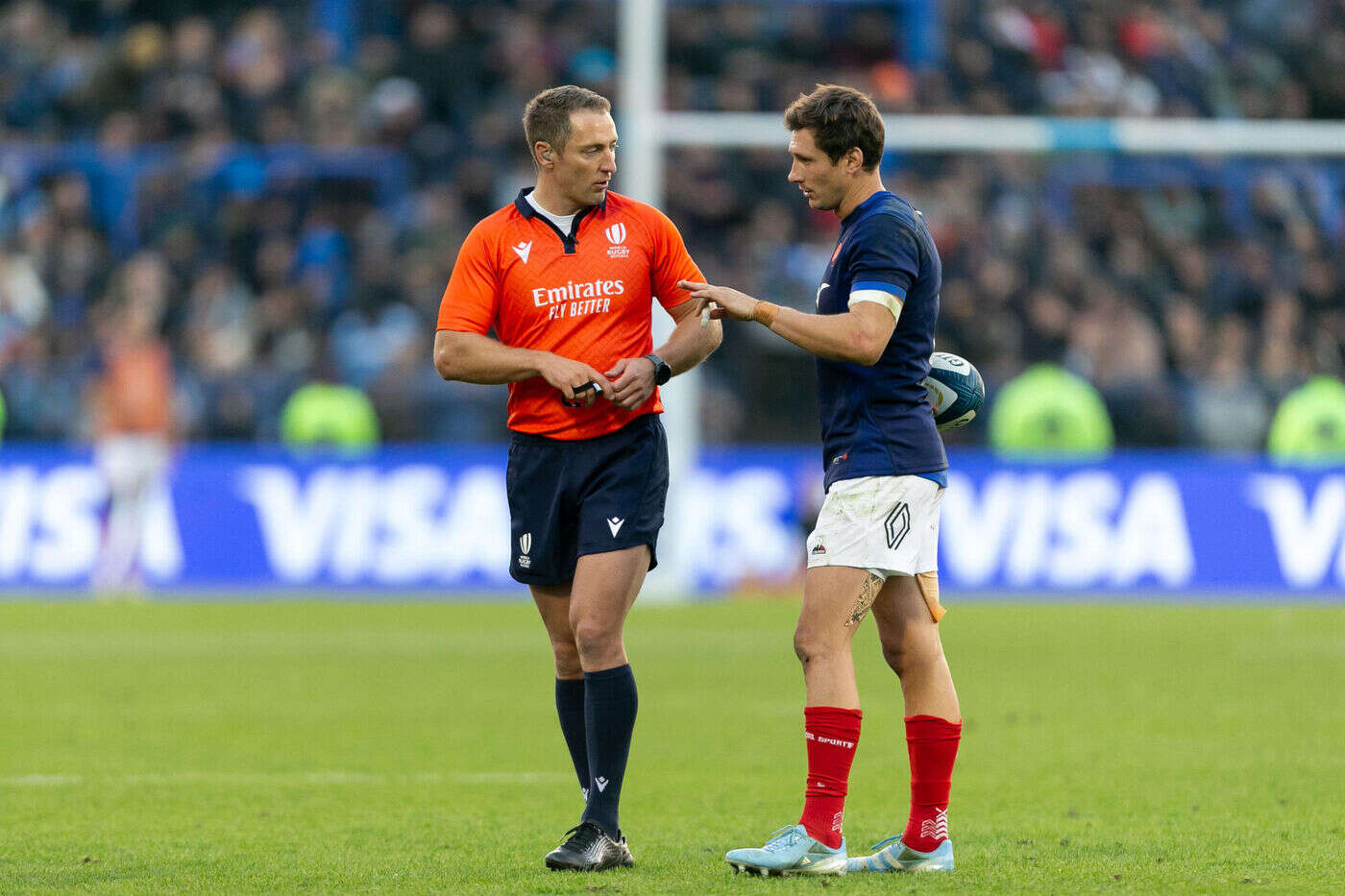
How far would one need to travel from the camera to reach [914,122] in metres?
17.1

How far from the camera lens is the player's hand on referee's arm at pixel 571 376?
5796mm

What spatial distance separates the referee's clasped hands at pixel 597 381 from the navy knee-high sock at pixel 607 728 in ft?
2.59

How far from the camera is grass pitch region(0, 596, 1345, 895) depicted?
5797 millimetres

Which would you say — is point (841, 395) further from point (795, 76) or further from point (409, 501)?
point (795, 76)

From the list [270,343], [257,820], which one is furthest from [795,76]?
[257,820]

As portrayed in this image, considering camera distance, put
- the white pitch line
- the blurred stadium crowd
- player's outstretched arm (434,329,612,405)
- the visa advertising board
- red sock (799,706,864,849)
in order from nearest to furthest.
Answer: red sock (799,706,864,849), player's outstretched arm (434,329,612,405), the white pitch line, the visa advertising board, the blurred stadium crowd

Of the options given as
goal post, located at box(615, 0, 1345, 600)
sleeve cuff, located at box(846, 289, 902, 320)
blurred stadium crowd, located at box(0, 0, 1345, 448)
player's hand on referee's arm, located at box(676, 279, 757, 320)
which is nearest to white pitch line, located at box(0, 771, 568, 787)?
player's hand on referee's arm, located at box(676, 279, 757, 320)

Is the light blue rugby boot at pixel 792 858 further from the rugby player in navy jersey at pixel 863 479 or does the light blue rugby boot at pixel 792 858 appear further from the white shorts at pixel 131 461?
the white shorts at pixel 131 461

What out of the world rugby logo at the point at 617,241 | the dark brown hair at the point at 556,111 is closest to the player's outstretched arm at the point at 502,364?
the world rugby logo at the point at 617,241

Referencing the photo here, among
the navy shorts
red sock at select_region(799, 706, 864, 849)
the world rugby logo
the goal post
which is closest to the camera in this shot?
red sock at select_region(799, 706, 864, 849)

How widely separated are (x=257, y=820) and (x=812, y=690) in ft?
6.92

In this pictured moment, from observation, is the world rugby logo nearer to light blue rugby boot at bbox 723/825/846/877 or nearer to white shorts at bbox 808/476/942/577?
white shorts at bbox 808/476/942/577

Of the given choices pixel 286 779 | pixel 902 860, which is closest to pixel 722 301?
pixel 902 860

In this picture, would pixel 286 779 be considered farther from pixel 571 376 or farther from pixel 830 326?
pixel 830 326
